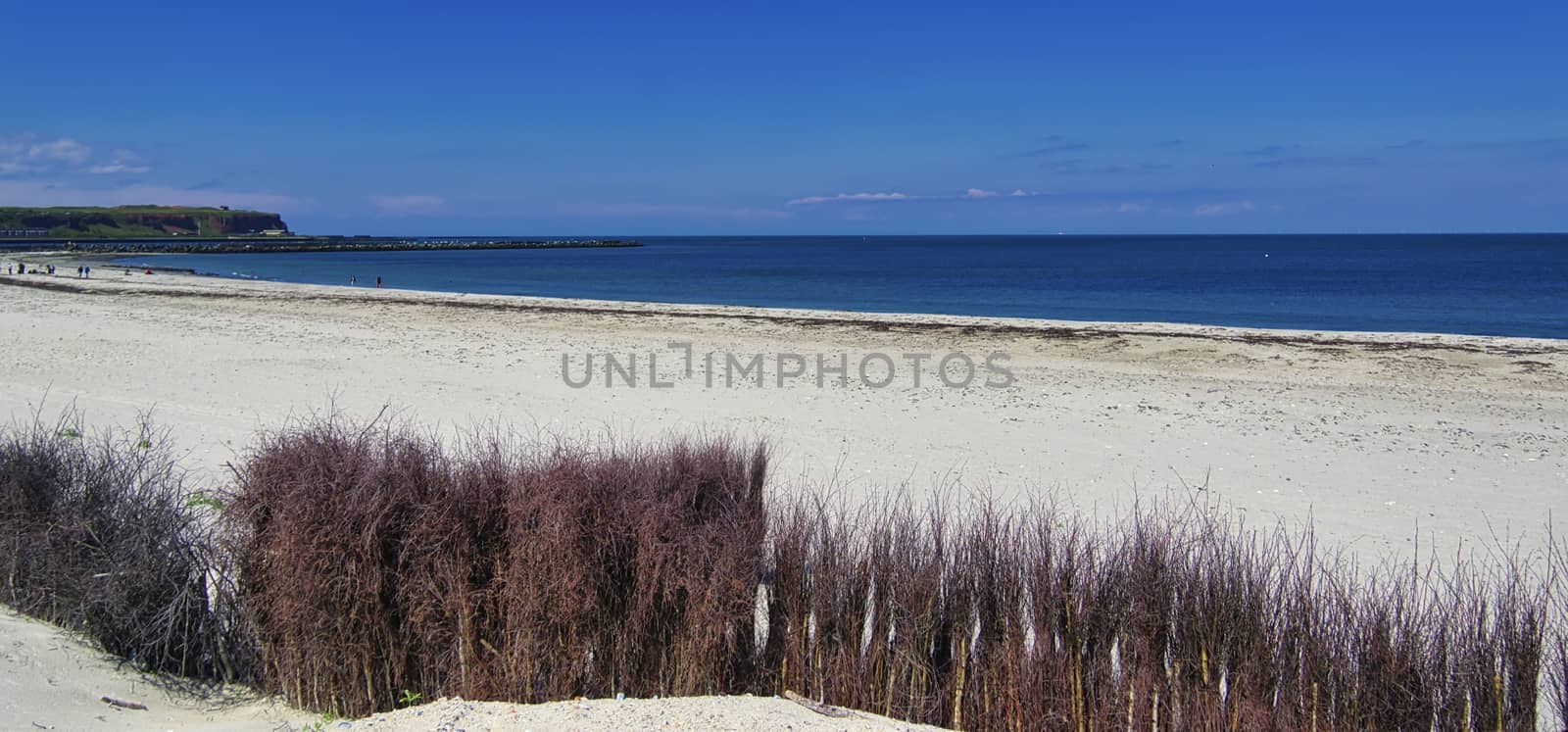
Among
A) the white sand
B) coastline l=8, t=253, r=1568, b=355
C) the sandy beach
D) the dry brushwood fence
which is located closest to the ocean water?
coastline l=8, t=253, r=1568, b=355

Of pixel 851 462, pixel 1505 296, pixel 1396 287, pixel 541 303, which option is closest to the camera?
pixel 851 462

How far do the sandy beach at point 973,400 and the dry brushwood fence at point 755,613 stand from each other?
1.07 metres

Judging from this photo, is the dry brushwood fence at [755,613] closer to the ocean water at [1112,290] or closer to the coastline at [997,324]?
the coastline at [997,324]

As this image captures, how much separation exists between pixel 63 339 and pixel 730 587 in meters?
21.9

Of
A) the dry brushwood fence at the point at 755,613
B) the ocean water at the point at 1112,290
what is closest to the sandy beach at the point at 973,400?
the dry brushwood fence at the point at 755,613

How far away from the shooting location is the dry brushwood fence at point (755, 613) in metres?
4.55

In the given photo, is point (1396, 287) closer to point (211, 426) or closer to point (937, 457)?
point (937, 457)

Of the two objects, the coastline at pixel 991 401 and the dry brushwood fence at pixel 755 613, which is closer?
the dry brushwood fence at pixel 755 613

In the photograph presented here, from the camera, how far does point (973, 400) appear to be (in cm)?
1595

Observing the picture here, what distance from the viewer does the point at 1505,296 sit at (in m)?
48.2

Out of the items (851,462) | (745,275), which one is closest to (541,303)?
(851,462)

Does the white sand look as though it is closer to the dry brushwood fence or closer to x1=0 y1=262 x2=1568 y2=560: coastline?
the dry brushwood fence

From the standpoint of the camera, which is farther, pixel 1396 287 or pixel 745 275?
pixel 745 275

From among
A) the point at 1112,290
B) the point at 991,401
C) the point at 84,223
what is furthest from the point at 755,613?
the point at 84,223
